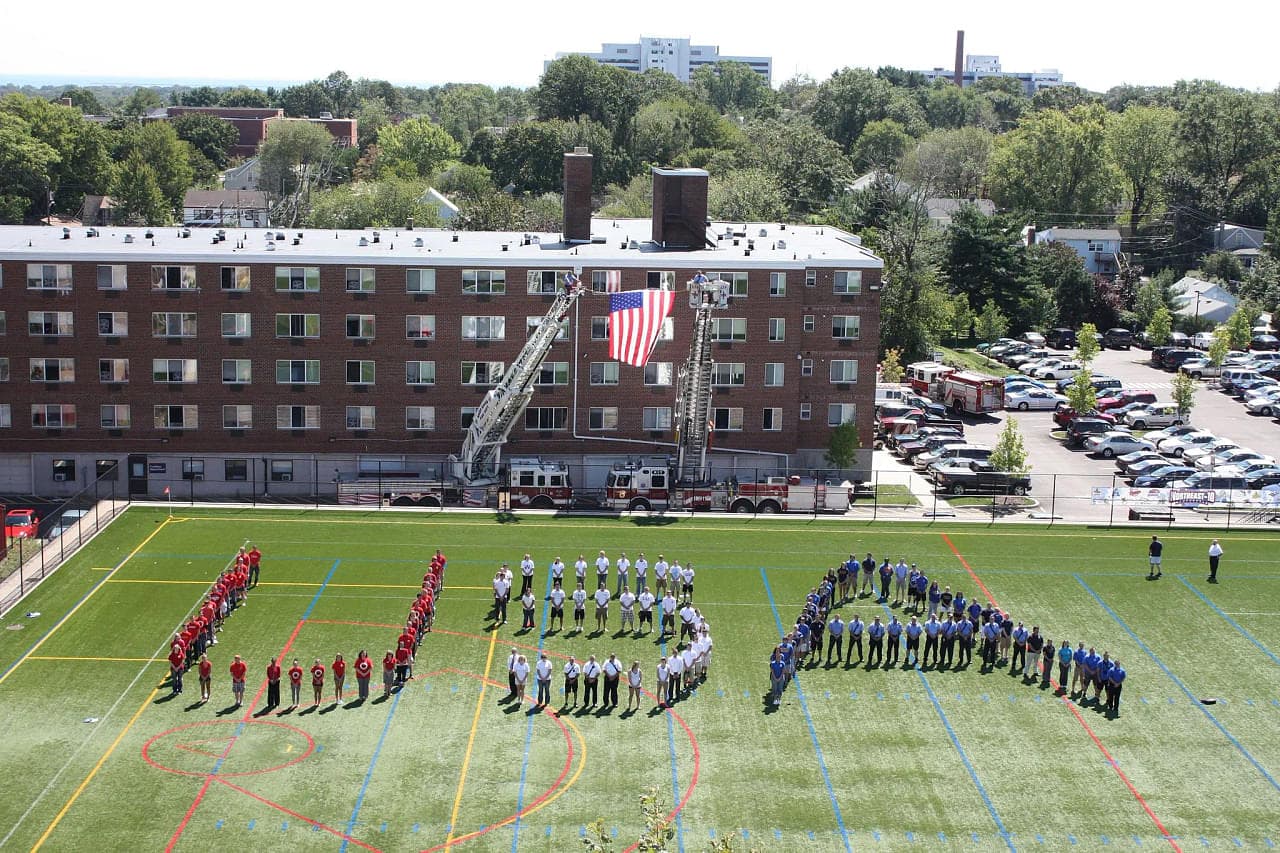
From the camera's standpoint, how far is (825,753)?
3831 cm

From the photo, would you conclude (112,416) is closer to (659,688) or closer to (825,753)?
(659,688)

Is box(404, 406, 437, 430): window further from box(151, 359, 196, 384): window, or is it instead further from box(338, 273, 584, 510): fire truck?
box(151, 359, 196, 384): window

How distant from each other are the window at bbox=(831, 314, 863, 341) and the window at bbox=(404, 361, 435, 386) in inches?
676

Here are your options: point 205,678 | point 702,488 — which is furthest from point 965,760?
point 702,488

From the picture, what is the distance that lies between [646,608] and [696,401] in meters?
16.9

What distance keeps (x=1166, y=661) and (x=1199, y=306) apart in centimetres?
7324

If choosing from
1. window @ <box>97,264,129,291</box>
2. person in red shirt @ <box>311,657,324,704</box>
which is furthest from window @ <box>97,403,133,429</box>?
person in red shirt @ <box>311,657,324,704</box>

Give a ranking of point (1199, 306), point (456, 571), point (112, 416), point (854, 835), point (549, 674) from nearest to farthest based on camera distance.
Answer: point (854, 835) < point (549, 674) < point (456, 571) < point (112, 416) < point (1199, 306)

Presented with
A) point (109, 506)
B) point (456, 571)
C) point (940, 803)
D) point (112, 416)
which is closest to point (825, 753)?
point (940, 803)

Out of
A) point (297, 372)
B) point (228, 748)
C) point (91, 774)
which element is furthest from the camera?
point (297, 372)

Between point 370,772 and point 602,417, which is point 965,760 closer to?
point 370,772

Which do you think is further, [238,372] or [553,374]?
[553,374]

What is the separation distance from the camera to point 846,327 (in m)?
66.4

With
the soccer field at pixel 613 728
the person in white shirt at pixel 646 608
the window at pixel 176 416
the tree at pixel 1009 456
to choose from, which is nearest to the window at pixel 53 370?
the window at pixel 176 416
